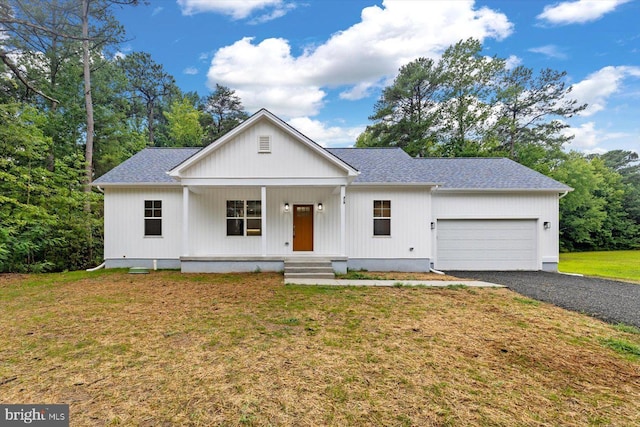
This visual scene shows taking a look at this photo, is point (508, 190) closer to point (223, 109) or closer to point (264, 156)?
point (264, 156)

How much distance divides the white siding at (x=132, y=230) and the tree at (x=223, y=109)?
19.4 metres

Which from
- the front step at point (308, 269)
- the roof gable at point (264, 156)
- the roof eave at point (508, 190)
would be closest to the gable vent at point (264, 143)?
the roof gable at point (264, 156)

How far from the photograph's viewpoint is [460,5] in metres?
12.7

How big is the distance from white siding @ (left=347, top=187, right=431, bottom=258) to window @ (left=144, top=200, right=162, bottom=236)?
A: 7253 mm

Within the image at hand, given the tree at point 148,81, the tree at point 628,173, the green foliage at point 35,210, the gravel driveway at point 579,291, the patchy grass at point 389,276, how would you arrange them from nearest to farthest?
the gravel driveway at point 579,291 → the patchy grass at point 389,276 → the green foliage at point 35,210 → the tree at point 628,173 → the tree at point 148,81

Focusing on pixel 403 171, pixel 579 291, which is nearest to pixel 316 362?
pixel 579 291

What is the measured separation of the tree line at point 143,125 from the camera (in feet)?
34.3

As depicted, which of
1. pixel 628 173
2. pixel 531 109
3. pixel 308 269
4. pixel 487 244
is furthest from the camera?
pixel 628 173

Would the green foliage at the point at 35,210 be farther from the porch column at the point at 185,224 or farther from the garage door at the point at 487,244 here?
the garage door at the point at 487,244

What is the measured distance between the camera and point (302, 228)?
1084 centimetres

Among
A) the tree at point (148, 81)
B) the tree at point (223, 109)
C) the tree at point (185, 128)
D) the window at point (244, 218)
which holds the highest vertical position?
the tree at point (148, 81)

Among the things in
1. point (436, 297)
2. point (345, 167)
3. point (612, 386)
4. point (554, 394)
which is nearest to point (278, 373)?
point (554, 394)

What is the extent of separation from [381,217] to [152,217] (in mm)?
8772

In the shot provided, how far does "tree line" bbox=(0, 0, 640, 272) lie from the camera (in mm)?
10445
